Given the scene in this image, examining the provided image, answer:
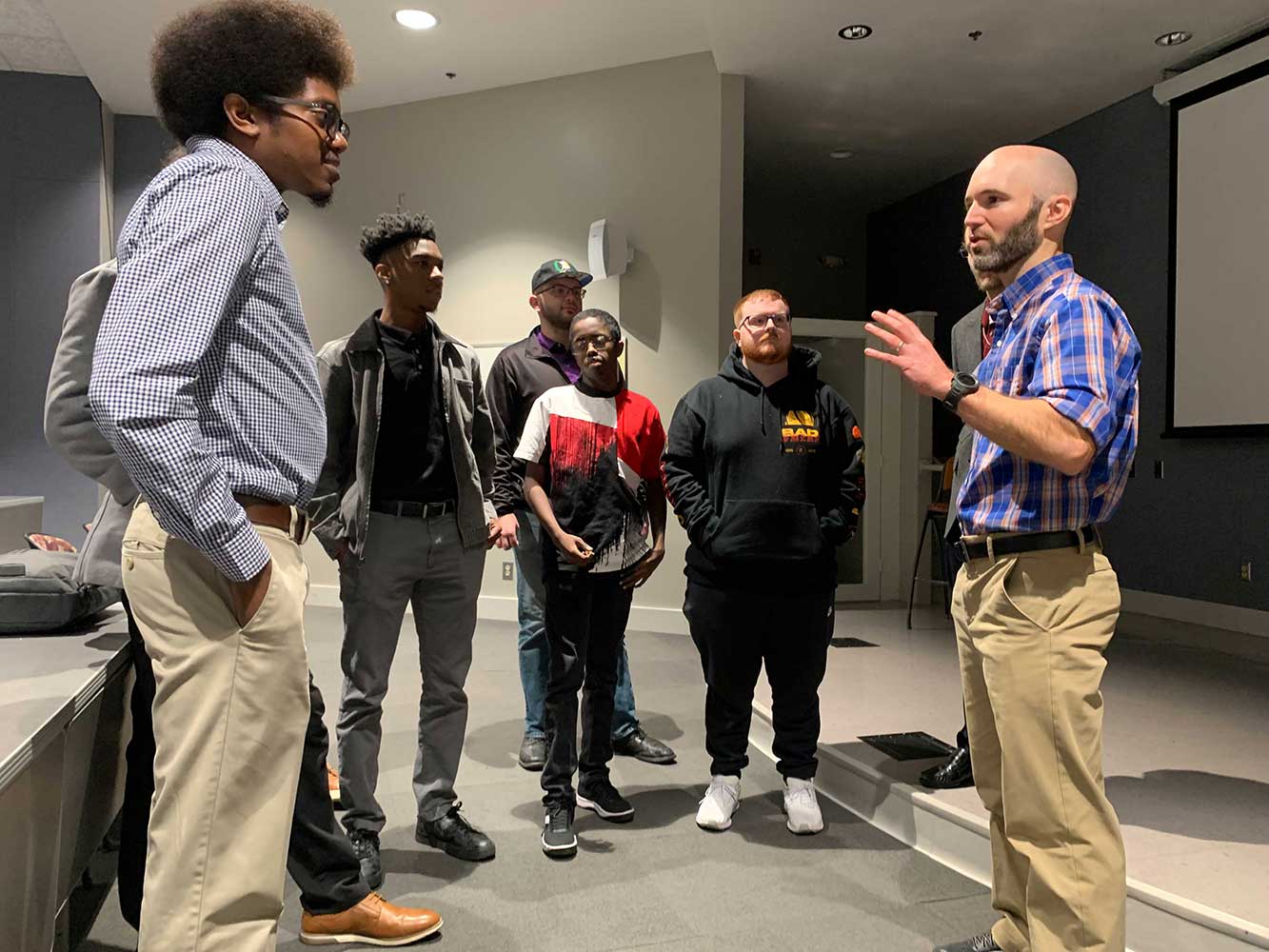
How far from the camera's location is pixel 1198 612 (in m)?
4.91

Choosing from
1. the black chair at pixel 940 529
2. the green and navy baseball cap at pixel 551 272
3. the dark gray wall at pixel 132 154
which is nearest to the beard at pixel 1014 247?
the green and navy baseball cap at pixel 551 272

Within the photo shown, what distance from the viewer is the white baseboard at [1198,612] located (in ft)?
15.0

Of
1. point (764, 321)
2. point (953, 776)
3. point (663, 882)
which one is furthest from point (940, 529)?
point (663, 882)

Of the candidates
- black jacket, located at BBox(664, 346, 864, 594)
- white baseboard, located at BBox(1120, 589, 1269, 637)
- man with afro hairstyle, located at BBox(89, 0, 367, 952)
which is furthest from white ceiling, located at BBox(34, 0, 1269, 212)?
man with afro hairstyle, located at BBox(89, 0, 367, 952)

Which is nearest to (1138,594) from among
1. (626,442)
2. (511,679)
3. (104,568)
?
(511,679)

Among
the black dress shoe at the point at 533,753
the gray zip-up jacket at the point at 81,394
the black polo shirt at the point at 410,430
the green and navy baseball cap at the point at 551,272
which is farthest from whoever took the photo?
the green and navy baseball cap at the point at 551,272

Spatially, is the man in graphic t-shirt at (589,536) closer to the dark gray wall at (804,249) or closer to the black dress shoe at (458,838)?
the black dress shoe at (458,838)

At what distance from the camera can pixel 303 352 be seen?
1.21 meters

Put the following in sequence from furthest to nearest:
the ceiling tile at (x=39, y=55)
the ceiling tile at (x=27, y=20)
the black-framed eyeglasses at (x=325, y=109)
Result: the ceiling tile at (x=39, y=55), the ceiling tile at (x=27, y=20), the black-framed eyeglasses at (x=325, y=109)

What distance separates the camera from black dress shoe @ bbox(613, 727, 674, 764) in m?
2.92

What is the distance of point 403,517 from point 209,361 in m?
1.03

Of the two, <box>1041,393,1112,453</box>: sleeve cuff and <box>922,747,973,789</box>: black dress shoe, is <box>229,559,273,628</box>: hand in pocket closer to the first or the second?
<box>1041,393,1112,453</box>: sleeve cuff

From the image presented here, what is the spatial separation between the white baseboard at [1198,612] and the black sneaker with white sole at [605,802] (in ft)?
12.3

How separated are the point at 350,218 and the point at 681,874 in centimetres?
494
